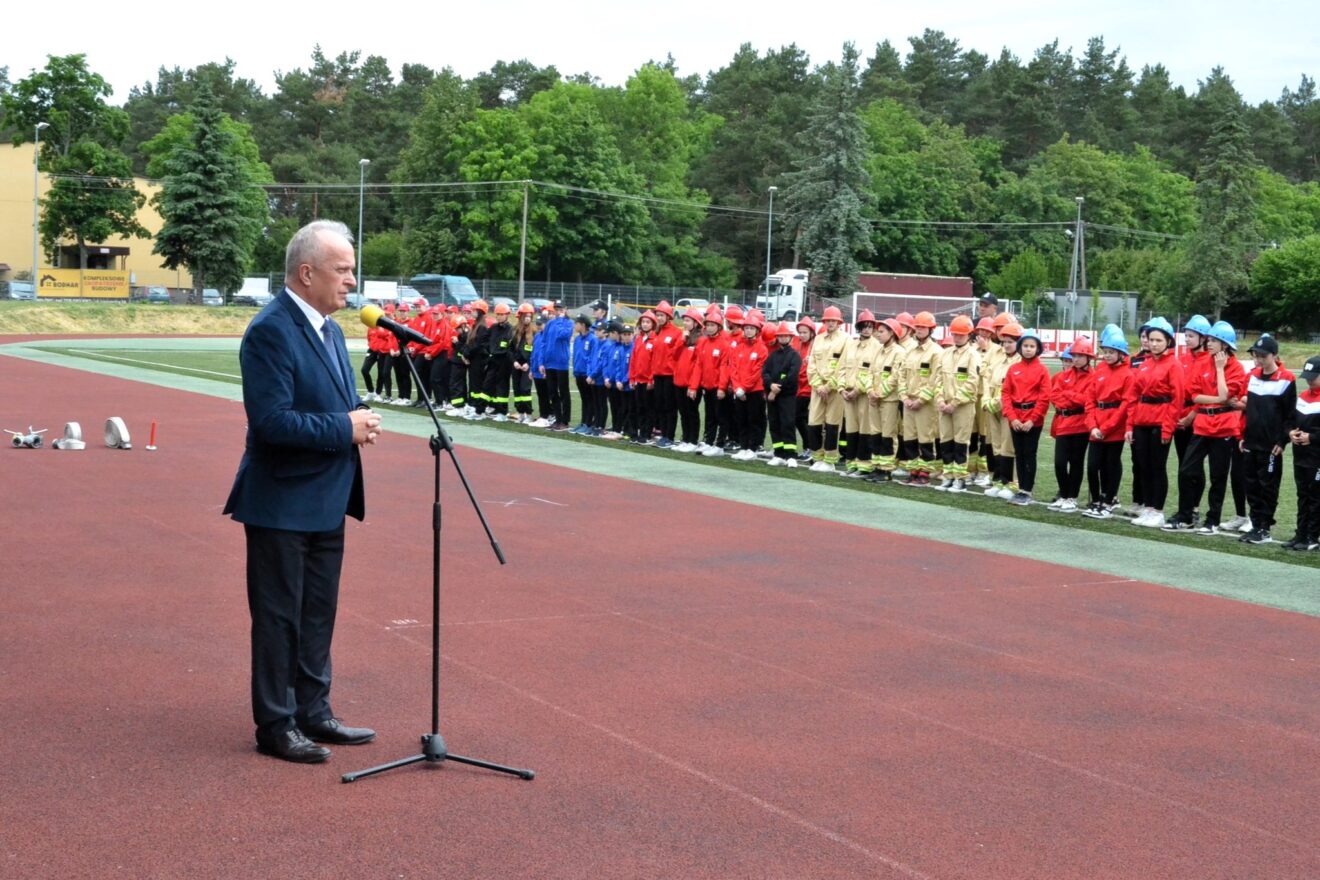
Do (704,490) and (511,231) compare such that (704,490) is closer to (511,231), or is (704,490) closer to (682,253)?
(511,231)

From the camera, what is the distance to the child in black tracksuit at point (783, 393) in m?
18.6

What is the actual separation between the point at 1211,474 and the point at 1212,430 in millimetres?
454

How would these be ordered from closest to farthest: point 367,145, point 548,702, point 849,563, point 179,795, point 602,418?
1. point 179,795
2. point 548,702
3. point 849,563
4. point 602,418
5. point 367,145

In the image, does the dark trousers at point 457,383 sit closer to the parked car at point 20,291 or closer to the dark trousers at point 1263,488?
the dark trousers at point 1263,488

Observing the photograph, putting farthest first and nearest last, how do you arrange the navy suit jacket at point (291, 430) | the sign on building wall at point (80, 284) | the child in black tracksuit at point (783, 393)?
the sign on building wall at point (80, 284) < the child in black tracksuit at point (783, 393) < the navy suit jacket at point (291, 430)

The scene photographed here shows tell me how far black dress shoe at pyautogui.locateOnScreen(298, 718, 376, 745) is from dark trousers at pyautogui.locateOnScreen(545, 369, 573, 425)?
16929 millimetres

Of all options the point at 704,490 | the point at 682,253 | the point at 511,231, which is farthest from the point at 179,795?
the point at 682,253

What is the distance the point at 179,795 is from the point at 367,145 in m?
110

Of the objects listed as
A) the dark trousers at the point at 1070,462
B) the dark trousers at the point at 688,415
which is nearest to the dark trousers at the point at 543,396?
the dark trousers at the point at 688,415

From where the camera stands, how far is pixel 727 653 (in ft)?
26.5

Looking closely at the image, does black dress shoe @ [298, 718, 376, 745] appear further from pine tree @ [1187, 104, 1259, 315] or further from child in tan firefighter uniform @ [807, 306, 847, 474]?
pine tree @ [1187, 104, 1259, 315]

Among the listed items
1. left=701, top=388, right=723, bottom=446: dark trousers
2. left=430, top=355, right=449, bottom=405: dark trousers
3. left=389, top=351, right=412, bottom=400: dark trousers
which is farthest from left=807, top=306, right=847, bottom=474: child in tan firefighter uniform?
left=389, top=351, right=412, bottom=400: dark trousers

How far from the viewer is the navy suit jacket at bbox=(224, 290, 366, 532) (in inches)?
221

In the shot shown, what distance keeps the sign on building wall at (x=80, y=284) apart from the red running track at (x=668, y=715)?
6065 centimetres
